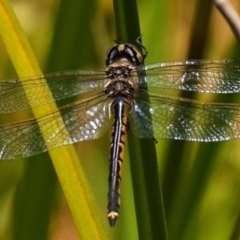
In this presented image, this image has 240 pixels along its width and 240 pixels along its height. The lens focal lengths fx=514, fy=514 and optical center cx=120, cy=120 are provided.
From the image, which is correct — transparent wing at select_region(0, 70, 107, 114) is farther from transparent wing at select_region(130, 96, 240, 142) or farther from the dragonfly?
transparent wing at select_region(130, 96, 240, 142)

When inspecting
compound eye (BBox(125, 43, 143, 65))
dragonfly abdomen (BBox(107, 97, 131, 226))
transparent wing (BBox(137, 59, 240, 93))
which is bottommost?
dragonfly abdomen (BBox(107, 97, 131, 226))

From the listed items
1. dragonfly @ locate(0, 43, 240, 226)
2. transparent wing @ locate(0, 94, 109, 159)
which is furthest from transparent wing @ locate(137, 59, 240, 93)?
transparent wing @ locate(0, 94, 109, 159)

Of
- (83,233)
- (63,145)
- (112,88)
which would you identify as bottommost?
(83,233)

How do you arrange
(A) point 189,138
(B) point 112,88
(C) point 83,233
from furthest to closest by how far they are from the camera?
1. (B) point 112,88
2. (A) point 189,138
3. (C) point 83,233

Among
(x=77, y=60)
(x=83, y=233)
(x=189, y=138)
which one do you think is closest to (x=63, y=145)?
(x=83, y=233)

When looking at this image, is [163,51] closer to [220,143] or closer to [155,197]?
[220,143]

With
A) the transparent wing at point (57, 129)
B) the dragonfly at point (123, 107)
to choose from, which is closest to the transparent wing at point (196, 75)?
the dragonfly at point (123, 107)
